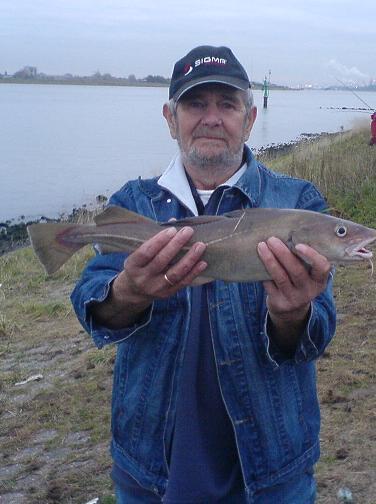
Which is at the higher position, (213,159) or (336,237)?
(213,159)

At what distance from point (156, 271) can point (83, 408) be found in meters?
3.77

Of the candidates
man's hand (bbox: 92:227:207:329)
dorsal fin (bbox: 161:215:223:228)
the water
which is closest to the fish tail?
man's hand (bbox: 92:227:207:329)

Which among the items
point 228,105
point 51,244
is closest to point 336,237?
point 228,105

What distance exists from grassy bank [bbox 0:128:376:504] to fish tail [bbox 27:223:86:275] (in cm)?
207

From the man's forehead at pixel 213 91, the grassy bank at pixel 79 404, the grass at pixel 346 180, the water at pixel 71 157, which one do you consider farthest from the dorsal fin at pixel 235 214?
the water at pixel 71 157

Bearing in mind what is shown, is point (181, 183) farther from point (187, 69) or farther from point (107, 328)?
point (107, 328)

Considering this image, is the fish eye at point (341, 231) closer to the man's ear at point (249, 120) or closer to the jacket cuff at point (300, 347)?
the jacket cuff at point (300, 347)

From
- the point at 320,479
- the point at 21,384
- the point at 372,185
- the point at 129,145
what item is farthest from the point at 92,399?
the point at 129,145

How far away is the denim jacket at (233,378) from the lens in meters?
2.81

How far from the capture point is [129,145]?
43.3 metres

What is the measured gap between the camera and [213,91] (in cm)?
317

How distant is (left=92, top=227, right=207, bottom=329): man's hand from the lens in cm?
269

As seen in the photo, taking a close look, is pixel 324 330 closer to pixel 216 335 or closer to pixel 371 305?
pixel 216 335

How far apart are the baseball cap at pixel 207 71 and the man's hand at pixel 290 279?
0.85 m
